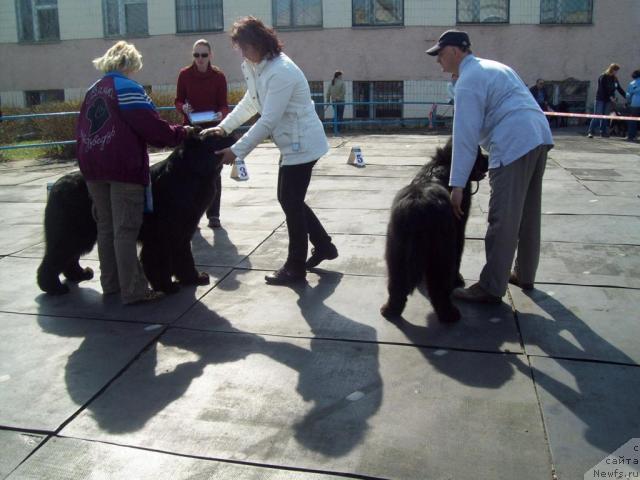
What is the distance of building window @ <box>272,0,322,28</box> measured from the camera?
20328mm

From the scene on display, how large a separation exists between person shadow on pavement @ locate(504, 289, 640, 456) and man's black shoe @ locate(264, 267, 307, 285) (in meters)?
1.75

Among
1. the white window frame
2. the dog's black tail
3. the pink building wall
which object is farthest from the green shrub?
the white window frame

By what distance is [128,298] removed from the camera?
4504 millimetres

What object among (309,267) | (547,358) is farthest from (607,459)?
(309,267)

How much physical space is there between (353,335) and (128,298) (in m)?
1.73

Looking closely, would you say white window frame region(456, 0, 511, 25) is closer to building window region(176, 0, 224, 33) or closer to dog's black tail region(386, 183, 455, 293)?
building window region(176, 0, 224, 33)

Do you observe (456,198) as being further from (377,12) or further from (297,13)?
(297,13)

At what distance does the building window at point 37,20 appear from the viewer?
71.8 ft

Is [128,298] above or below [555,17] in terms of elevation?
below

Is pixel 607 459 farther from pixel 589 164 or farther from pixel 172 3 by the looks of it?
pixel 172 3

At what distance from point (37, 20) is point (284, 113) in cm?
2118

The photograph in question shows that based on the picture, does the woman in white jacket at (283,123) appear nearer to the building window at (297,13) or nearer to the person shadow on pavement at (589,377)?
the person shadow on pavement at (589,377)

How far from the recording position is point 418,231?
3.86 metres

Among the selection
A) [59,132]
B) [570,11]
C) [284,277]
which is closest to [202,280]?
[284,277]
